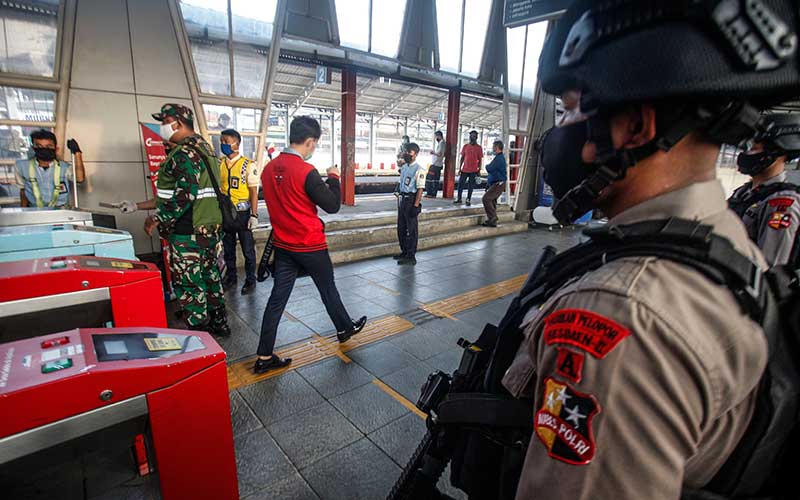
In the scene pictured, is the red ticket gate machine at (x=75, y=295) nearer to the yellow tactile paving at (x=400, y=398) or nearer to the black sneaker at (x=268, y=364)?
the black sneaker at (x=268, y=364)

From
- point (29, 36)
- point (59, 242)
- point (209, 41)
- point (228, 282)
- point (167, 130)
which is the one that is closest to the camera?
point (59, 242)

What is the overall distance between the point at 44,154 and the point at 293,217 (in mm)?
3240

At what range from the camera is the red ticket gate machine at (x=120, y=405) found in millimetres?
1026

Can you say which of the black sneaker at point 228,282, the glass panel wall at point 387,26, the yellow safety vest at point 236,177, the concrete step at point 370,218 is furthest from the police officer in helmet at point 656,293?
the glass panel wall at point 387,26

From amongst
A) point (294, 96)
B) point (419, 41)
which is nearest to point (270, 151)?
point (294, 96)

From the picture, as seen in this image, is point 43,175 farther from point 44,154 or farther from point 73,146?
point 73,146

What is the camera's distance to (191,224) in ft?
10.6

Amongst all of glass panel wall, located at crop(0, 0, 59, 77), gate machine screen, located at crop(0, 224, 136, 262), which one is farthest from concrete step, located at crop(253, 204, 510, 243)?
gate machine screen, located at crop(0, 224, 136, 262)

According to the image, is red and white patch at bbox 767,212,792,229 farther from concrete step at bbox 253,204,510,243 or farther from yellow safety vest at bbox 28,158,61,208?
yellow safety vest at bbox 28,158,61,208

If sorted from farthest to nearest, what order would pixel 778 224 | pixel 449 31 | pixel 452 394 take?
pixel 449 31 < pixel 778 224 < pixel 452 394

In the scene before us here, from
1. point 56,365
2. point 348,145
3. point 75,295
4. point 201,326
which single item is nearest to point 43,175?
point 201,326

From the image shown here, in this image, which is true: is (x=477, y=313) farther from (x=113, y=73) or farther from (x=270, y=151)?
(x=270, y=151)

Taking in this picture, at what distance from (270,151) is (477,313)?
41.3ft

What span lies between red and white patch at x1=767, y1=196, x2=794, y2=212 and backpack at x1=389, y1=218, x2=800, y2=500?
2.49 m
